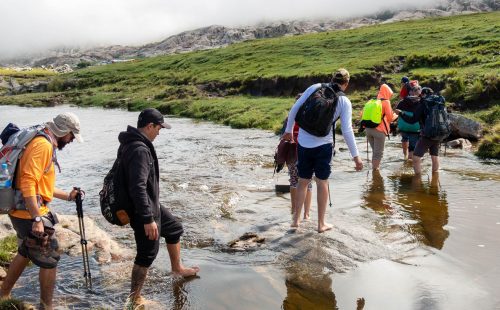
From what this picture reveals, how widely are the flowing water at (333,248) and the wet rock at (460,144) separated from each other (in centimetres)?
258

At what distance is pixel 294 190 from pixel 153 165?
13.4 ft

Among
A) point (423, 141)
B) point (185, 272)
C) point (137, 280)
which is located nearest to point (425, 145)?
point (423, 141)

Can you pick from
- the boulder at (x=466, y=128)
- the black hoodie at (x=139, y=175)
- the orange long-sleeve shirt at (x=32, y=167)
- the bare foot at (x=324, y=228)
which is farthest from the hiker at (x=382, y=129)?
the orange long-sleeve shirt at (x=32, y=167)

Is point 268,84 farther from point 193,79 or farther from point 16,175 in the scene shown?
point 16,175

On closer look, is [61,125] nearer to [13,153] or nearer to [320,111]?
[13,153]

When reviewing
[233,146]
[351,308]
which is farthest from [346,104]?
[233,146]

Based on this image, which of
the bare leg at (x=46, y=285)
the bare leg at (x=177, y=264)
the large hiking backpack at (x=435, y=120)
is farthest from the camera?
the large hiking backpack at (x=435, y=120)

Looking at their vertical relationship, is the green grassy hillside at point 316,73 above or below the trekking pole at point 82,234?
above

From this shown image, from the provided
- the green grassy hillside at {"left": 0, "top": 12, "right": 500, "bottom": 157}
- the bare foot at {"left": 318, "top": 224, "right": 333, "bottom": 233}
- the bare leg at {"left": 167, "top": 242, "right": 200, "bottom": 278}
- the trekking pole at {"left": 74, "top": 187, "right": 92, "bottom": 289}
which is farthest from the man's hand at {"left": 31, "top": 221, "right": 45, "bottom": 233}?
the green grassy hillside at {"left": 0, "top": 12, "right": 500, "bottom": 157}

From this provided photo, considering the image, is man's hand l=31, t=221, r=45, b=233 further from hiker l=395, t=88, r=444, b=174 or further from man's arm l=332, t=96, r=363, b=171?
hiker l=395, t=88, r=444, b=174

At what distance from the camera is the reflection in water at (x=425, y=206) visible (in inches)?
336

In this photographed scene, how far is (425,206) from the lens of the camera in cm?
1041

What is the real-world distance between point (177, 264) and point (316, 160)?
9.50 feet

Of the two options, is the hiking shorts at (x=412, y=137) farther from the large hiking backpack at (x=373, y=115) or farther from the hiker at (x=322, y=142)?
the hiker at (x=322, y=142)
